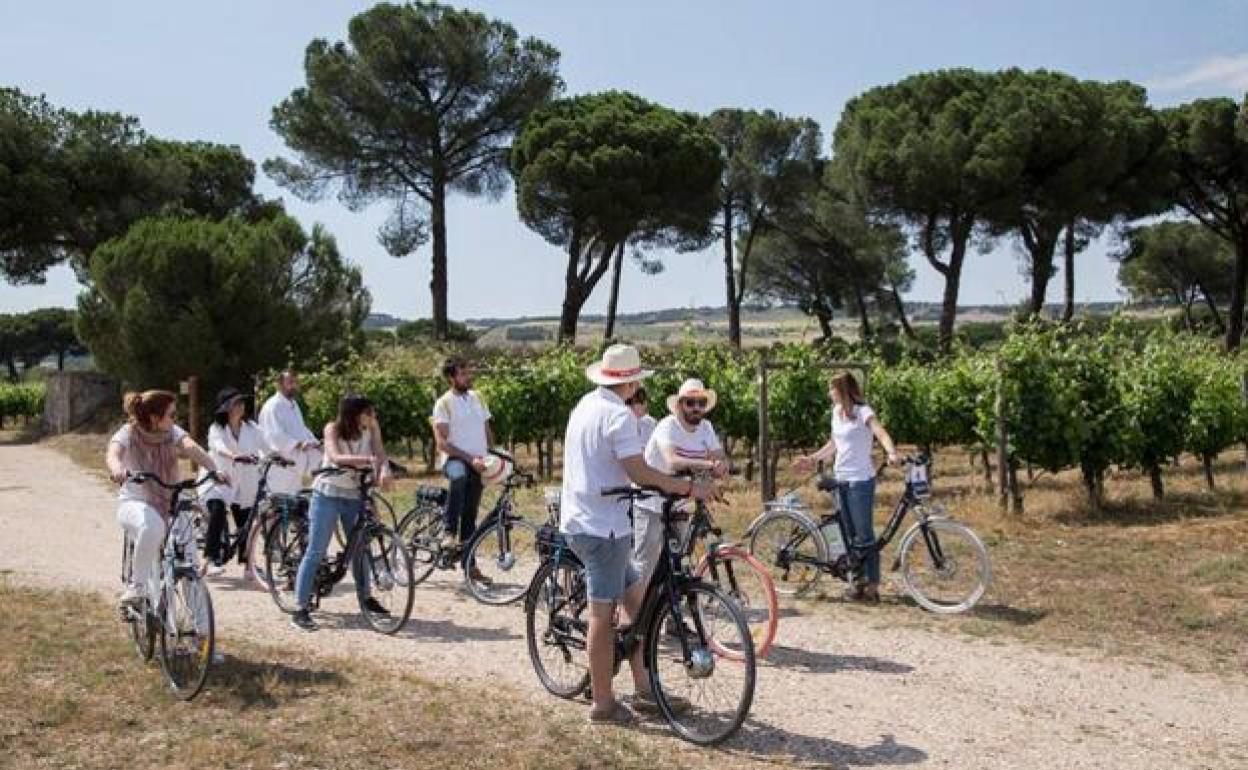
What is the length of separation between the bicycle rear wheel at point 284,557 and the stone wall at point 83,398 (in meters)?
29.1

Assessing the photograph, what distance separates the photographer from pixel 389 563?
24.0ft

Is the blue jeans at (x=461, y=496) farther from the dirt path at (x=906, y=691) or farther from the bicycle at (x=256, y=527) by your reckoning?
the bicycle at (x=256, y=527)

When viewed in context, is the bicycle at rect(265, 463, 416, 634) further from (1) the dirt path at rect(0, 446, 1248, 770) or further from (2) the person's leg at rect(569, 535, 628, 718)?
(2) the person's leg at rect(569, 535, 628, 718)

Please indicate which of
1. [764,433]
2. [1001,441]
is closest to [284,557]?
[764,433]

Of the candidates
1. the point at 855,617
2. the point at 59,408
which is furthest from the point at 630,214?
the point at 855,617

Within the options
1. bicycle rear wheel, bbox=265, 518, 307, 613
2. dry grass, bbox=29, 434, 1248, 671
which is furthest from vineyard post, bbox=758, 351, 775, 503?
bicycle rear wheel, bbox=265, 518, 307, 613

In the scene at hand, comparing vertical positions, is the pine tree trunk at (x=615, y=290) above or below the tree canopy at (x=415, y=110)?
below

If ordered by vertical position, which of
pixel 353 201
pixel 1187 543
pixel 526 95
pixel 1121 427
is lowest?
pixel 1187 543

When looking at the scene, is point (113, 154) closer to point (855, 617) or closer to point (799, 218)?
point (799, 218)

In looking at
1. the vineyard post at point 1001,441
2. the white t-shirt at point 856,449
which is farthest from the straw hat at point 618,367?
the vineyard post at point 1001,441

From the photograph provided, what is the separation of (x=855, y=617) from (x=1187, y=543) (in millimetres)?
4569

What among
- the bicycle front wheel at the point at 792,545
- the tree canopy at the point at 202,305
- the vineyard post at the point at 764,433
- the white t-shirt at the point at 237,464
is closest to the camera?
the bicycle front wheel at the point at 792,545

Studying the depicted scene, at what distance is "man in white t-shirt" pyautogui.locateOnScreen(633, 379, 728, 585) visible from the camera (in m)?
6.48

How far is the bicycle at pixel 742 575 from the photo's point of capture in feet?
19.3
